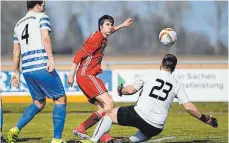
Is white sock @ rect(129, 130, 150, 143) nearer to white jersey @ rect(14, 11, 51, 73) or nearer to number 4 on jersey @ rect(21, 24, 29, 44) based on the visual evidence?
white jersey @ rect(14, 11, 51, 73)

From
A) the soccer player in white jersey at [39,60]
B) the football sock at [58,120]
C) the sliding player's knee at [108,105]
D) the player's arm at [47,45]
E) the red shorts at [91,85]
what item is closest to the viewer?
the player's arm at [47,45]

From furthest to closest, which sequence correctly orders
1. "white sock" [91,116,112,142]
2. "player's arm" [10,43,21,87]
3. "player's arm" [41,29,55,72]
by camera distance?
"player's arm" [10,43,21,87]
"player's arm" [41,29,55,72]
"white sock" [91,116,112,142]

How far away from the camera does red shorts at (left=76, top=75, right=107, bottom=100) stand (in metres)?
11.6

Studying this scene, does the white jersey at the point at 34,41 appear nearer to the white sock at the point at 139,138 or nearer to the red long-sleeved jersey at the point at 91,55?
the red long-sleeved jersey at the point at 91,55

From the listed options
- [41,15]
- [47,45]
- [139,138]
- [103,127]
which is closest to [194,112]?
[139,138]

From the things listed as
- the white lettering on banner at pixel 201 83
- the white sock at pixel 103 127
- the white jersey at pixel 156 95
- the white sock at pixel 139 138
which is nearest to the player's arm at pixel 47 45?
the white sock at pixel 103 127

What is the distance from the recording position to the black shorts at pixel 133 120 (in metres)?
9.78

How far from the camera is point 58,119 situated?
10.5 metres

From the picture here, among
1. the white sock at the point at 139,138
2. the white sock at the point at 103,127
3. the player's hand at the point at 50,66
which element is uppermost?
the player's hand at the point at 50,66

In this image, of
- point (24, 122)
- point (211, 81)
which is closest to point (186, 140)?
point (24, 122)

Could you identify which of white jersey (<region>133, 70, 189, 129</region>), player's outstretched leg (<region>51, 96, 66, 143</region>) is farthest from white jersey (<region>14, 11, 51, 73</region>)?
white jersey (<region>133, 70, 189, 129</region>)

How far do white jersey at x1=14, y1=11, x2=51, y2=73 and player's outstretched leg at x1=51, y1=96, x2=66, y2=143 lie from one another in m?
0.66

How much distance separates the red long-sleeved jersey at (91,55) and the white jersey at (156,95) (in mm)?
2084

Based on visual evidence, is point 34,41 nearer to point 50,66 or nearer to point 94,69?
point 50,66
